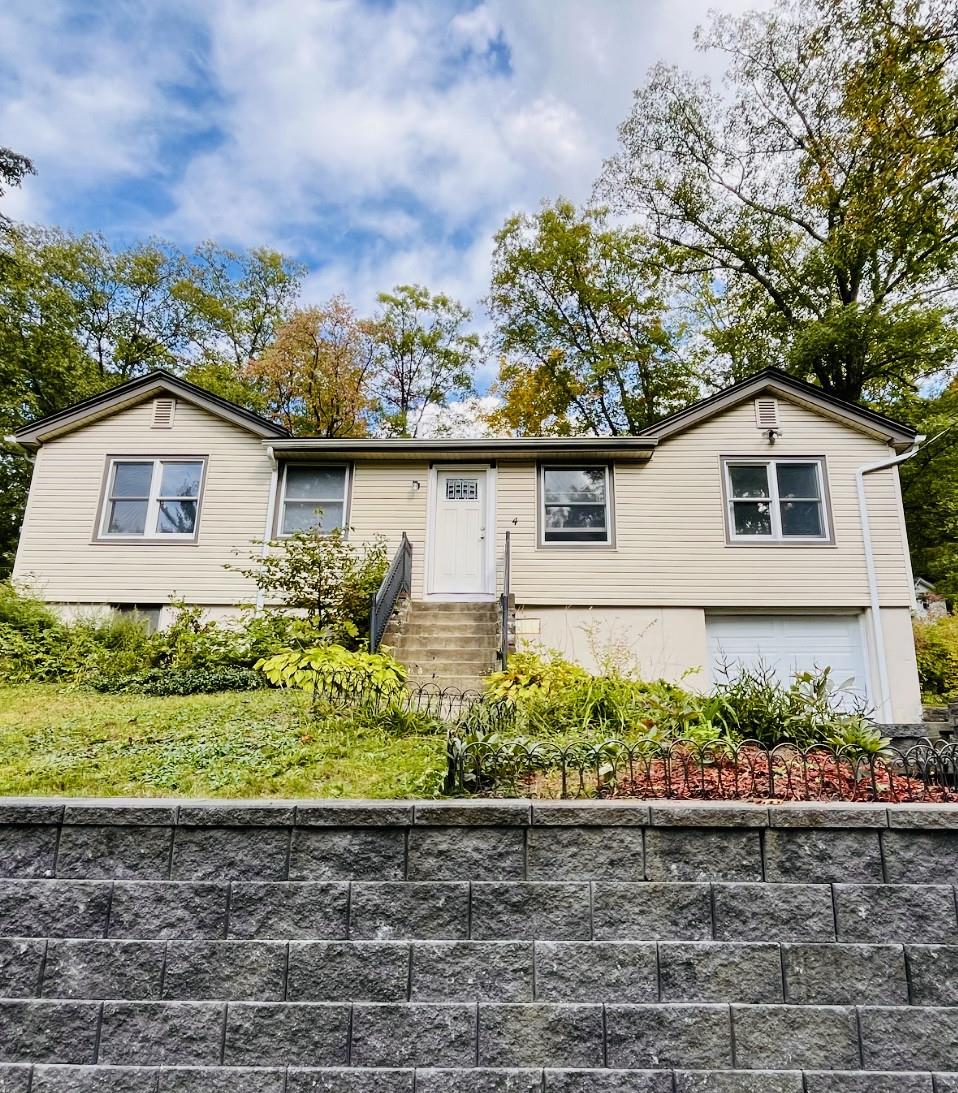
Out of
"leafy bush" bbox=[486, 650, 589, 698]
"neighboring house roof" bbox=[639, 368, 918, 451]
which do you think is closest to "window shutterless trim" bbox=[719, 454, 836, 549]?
"neighboring house roof" bbox=[639, 368, 918, 451]

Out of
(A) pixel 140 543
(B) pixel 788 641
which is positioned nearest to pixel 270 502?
(A) pixel 140 543

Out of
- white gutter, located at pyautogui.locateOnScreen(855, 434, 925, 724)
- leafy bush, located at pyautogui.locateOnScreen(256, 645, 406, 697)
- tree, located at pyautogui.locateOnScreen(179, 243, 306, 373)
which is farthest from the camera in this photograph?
tree, located at pyautogui.locateOnScreen(179, 243, 306, 373)

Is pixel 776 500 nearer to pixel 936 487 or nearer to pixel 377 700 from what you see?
pixel 936 487

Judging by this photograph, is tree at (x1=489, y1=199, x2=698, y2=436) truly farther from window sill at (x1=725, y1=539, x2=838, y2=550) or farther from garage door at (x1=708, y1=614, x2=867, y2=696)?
garage door at (x1=708, y1=614, x2=867, y2=696)

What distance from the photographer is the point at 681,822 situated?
262 centimetres

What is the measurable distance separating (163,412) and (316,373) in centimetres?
1002

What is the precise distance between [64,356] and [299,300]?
26.6 feet

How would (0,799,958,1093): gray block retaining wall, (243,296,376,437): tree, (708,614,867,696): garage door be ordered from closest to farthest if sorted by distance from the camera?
1. (0,799,958,1093): gray block retaining wall
2. (708,614,867,696): garage door
3. (243,296,376,437): tree

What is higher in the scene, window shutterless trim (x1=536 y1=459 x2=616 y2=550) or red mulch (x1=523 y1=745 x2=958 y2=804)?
window shutterless trim (x1=536 y1=459 x2=616 y2=550)

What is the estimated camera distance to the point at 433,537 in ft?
34.1

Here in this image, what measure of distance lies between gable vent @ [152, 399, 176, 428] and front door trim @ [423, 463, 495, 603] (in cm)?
470

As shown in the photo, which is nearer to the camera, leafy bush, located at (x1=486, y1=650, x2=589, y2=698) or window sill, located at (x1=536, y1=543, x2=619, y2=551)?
leafy bush, located at (x1=486, y1=650, x2=589, y2=698)

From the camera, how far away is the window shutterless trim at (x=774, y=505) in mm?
10031

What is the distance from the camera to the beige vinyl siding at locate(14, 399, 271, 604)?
32.9 ft
